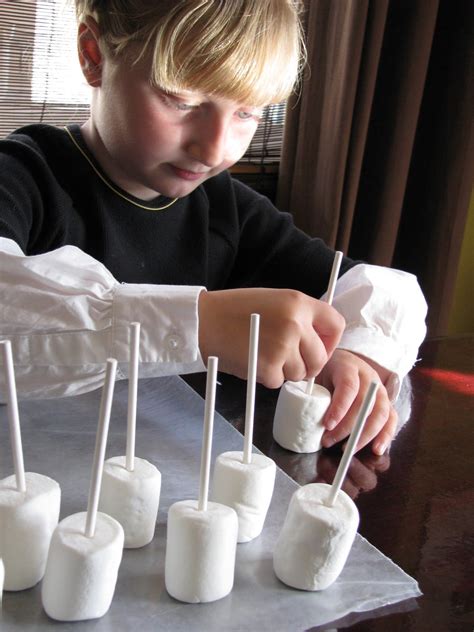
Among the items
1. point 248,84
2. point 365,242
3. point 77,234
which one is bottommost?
point 365,242

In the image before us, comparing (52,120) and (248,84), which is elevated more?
(248,84)

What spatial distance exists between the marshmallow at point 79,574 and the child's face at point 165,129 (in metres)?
0.49

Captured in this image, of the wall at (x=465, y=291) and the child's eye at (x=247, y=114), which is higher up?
the child's eye at (x=247, y=114)

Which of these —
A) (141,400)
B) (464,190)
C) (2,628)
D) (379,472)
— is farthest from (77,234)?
(464,190)

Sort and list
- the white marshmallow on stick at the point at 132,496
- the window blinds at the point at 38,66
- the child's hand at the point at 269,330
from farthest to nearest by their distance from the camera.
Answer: the window blinds at the point at 38,66, the child's hand at the point at 269,330, the white marshmallow on stick at the point at 132,496

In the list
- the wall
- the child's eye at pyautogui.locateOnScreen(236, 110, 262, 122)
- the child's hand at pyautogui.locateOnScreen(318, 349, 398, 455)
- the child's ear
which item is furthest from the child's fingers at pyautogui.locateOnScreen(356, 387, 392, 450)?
the wall

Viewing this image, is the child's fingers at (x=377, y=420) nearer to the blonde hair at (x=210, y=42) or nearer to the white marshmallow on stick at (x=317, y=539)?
the white marshmallow on stick at (x=317, y=539)

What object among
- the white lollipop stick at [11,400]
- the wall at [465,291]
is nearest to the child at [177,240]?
the white lollipop stick at [11,400]

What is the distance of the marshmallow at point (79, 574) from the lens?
493 mm

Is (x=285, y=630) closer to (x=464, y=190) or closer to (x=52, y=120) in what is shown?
(x=52, y=120)

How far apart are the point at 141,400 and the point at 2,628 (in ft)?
1.18

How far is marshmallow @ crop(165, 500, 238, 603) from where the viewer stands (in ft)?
1.73

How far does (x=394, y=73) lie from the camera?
1688 mm

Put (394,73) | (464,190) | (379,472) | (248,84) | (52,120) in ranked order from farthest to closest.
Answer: (464,190), (394,73), (52,120), (248,84), (379,472)
